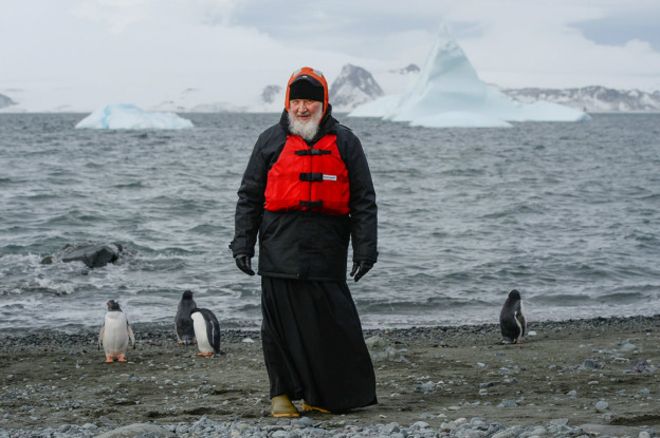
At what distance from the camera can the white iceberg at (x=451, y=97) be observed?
7125cm

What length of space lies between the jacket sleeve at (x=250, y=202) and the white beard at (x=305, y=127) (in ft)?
0.57

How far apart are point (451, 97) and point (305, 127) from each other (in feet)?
240

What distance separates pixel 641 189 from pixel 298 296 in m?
25.8

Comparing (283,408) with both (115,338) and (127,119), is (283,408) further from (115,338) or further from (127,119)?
(127,119)

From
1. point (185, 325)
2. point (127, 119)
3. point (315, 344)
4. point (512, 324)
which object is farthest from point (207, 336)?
point (127, 119)

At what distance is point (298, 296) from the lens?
192 inches

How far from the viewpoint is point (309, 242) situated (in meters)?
4.77

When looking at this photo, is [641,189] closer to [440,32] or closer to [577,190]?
[577,190]

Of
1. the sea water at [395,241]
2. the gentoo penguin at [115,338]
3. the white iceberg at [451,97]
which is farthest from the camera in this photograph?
the white iceberg at [451,97]

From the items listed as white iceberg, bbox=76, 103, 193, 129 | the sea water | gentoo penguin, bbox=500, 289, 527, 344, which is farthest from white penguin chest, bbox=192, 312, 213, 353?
white iceberg, bbox=76, 103, 193, 129

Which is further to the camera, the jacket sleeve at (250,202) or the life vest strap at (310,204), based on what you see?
the jacket sleeve at (250,202)

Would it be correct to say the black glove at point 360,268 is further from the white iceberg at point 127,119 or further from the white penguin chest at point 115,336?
the white iceberg at point 127,119

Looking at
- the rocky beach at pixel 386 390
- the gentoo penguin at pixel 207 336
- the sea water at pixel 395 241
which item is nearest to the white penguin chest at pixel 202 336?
the gentoo penguin at pixel 207 336

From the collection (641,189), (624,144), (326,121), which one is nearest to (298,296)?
(326,121)
